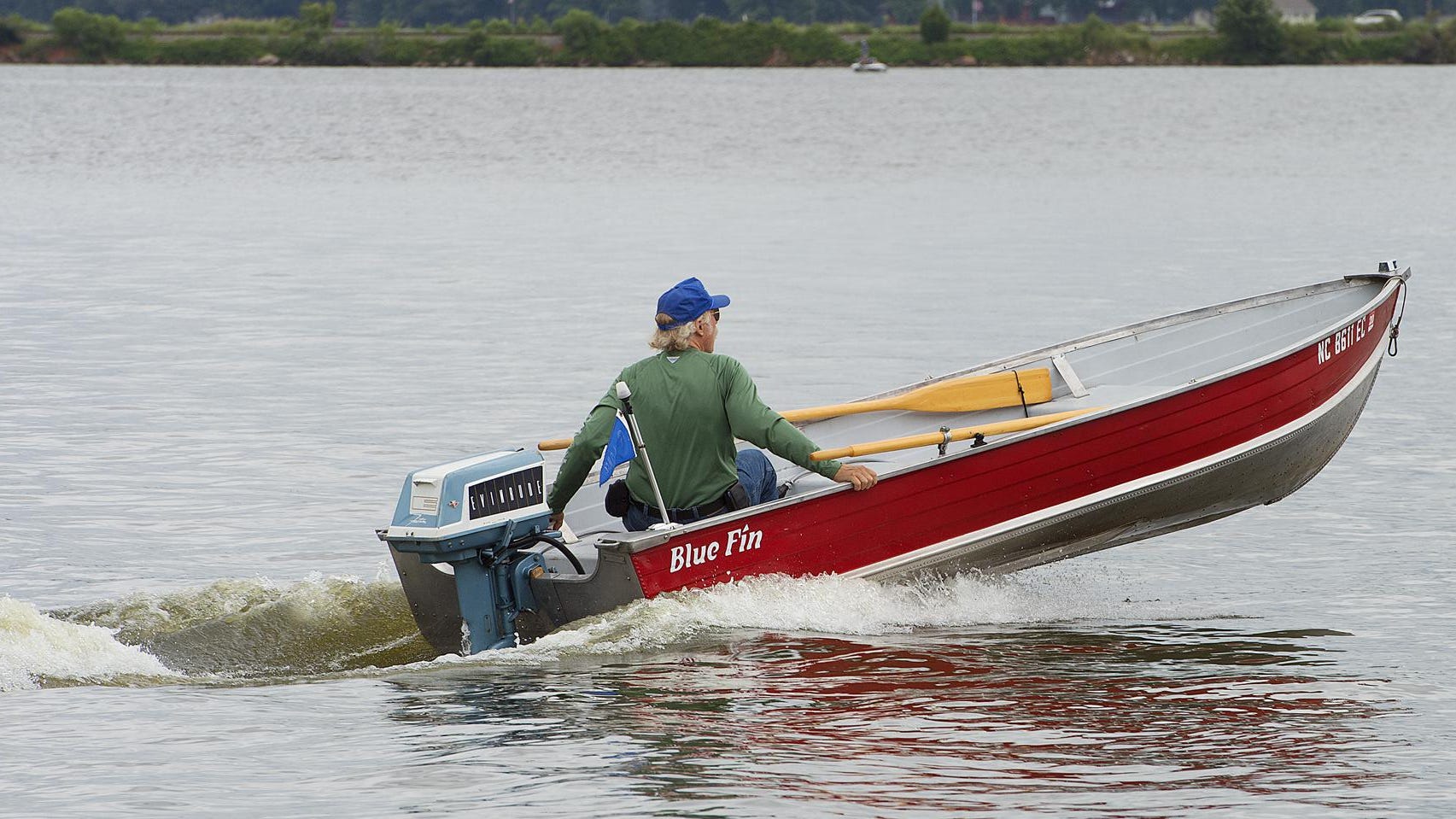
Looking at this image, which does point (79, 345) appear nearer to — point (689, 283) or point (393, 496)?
point (393, 496)

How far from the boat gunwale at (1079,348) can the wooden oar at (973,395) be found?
0.35 feet

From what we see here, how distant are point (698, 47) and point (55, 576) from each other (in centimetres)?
9922

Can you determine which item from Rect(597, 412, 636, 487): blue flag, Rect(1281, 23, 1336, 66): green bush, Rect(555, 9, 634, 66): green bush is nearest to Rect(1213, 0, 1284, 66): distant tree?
Rect(1281, 23, 1336, 66): green bush

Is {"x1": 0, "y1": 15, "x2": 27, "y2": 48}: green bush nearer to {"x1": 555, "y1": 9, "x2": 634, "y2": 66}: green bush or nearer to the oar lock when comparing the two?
{"x1": 555, "y1": 9, "x2": 634, "y2": 66}: green bush

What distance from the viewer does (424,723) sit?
7910 mm

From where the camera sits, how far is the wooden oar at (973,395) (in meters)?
11.1

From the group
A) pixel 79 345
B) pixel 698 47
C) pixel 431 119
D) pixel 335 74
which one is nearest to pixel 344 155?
pixel 431 119

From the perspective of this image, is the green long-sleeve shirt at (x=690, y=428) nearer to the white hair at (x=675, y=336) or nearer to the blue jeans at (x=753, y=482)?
the white hair at (x=675, y=336)

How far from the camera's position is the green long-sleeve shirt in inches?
334

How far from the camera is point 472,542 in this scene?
8.28 meters

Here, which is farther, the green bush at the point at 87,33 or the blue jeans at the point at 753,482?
the green bush at the point at 87,33

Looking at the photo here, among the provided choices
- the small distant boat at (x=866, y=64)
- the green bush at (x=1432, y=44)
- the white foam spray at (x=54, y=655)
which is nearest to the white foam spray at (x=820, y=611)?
the white foam spray at (x=54, y=655)

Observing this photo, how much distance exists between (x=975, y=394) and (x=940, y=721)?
12.1ft

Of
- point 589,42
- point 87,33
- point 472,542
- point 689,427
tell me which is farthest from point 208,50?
point 472,542
